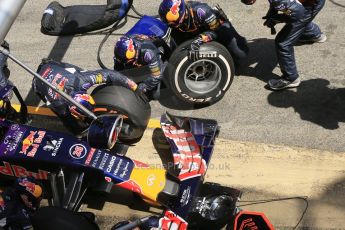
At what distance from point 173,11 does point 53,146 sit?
7.44 ft

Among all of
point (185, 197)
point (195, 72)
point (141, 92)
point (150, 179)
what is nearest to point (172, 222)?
point (185, 197)

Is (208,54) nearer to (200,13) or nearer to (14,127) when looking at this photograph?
(200,13)

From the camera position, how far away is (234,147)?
615 cm

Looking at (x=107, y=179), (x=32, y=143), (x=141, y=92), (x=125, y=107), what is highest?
(x=32, y=143)

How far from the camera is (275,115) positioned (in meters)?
6.48

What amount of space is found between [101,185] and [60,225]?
1.21 m

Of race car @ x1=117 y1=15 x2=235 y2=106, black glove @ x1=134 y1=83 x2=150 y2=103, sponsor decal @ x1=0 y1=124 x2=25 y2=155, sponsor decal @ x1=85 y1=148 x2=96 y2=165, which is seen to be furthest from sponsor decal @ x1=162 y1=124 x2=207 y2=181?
sponsor decal @ x1=0 y1=124 x2=25 y2=155

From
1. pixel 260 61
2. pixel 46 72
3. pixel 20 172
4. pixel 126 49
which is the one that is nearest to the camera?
pixel 20 172

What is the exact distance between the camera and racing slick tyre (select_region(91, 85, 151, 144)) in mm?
5895

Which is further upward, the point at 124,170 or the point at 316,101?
the point at 124,170

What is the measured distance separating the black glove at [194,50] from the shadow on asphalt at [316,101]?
1263 mm

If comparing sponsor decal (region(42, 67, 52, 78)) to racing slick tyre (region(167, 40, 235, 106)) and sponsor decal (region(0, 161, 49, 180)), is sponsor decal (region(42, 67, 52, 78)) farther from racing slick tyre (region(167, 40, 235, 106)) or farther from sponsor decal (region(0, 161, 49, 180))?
racing slick tyre (region(167, 40, 235, 106))

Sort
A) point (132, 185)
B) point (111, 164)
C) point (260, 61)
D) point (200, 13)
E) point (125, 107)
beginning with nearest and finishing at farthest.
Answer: point (132, 185)
point (111, 164)
point (125, 107)
point (200, 13)
point (260, 61)

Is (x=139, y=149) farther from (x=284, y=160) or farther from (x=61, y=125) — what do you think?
(x=284, y=160)
